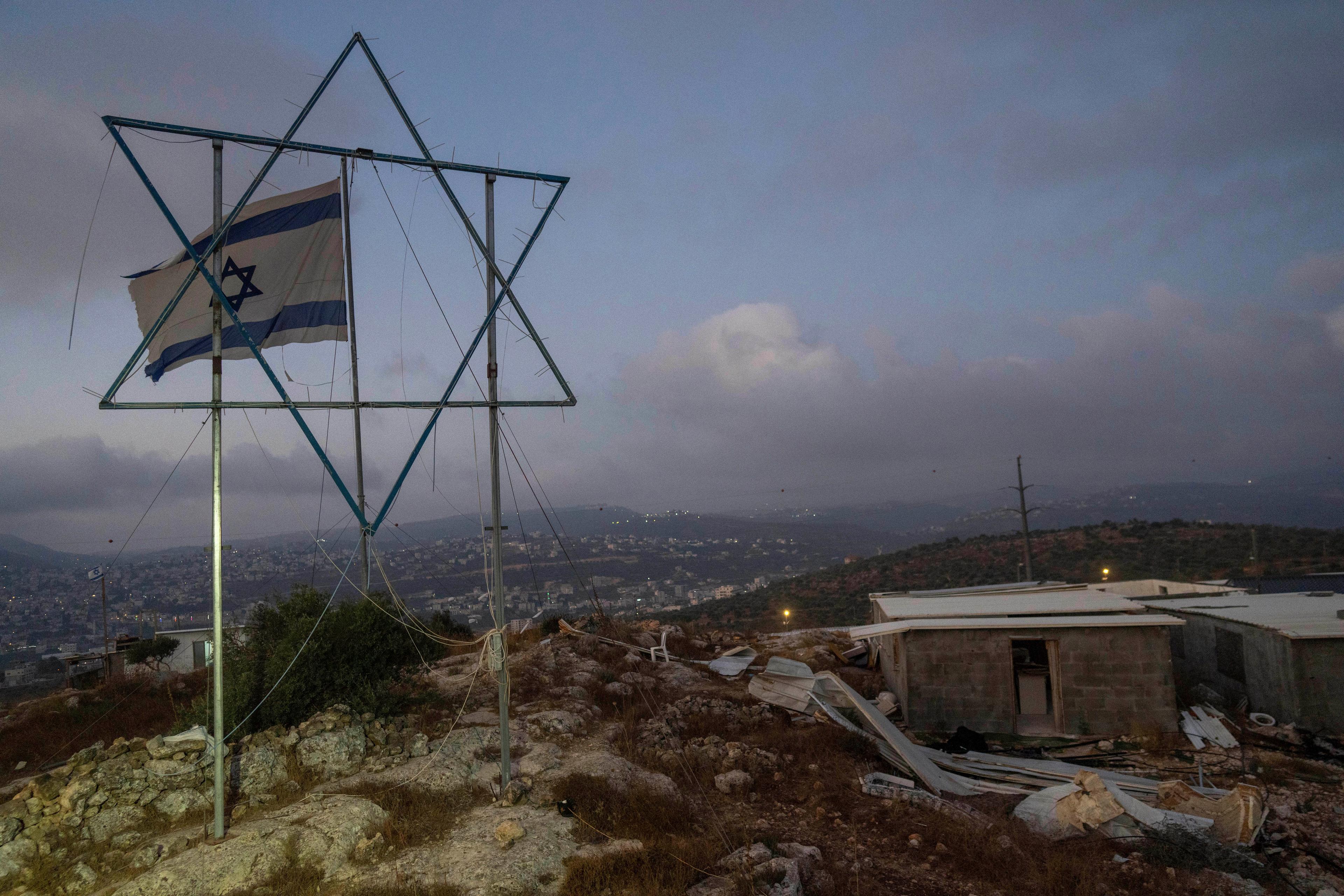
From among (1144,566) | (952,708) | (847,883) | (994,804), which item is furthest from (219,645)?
(1144,566)

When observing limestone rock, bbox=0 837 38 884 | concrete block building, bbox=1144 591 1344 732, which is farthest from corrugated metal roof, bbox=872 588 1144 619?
limestone rock, bbox=0 837 38 884

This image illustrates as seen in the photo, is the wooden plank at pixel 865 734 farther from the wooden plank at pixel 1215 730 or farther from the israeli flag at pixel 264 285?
the israeli flag at pixel 264 285

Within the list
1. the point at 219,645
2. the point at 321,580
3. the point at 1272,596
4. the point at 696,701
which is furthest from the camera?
the point at 1272,596

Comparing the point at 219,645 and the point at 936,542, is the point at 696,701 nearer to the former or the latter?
the point at 219,645

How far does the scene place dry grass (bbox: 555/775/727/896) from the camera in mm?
7000

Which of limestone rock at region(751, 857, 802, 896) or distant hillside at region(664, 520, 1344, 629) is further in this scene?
distant hillside at region(664, 520, 1344, 629)

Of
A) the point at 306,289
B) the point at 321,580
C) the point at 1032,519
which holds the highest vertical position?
the point at 306,289

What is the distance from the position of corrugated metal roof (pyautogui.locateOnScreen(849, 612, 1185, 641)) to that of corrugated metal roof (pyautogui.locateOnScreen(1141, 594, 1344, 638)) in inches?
77.1

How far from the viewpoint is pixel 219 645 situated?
7.04 m

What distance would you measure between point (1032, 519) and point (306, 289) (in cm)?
14560

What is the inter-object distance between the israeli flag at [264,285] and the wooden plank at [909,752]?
1156 centimetres

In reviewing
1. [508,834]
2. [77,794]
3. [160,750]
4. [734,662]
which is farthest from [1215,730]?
[77,794]

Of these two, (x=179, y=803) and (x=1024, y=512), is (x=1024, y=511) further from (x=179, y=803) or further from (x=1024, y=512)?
(x=179, y=803)

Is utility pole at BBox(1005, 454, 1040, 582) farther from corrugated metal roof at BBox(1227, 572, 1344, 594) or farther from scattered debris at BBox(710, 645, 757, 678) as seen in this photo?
scattered debris at BBox(710, 645, 757, 678)
